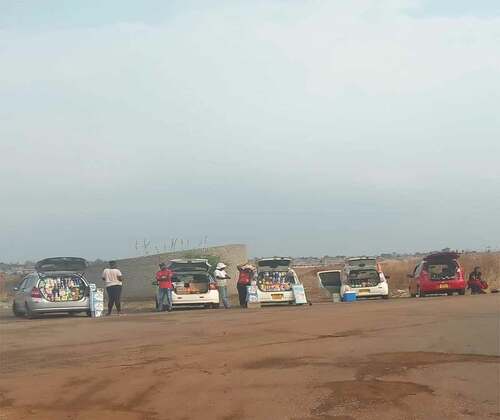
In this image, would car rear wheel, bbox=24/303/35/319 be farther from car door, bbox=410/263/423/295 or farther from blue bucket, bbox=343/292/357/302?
car door, bbox=410/263/423/295

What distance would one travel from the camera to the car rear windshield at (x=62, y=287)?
67.8ft

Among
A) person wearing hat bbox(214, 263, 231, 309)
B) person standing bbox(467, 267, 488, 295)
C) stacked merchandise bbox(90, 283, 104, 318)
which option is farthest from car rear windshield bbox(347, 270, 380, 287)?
stacked merchandise bbox(90, 283, 104, 318)

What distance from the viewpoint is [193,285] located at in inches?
939

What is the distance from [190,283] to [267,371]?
14.8m

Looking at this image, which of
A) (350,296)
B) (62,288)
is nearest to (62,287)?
(62,288)

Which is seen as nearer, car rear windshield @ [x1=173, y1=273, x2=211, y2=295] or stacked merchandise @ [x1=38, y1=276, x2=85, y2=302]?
stacked merchandise @ [x1=38, y1=276, x2=85, y2=302]

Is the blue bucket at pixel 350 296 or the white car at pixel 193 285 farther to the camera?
the blue bucket at pixel 350 296

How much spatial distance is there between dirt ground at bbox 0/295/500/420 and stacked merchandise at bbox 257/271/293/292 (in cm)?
869

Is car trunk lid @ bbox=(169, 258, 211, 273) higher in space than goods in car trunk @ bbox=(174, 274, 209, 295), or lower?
higher

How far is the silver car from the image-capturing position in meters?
20.5

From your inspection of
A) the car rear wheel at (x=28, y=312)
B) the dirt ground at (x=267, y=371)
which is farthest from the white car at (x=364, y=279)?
the car rear wheel at (x=28, y=312)

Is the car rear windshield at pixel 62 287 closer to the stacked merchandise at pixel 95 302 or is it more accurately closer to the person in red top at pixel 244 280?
the stacked merchandise at pixel 95 302

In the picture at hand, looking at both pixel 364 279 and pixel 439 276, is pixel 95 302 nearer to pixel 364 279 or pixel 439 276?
pixel 364 279

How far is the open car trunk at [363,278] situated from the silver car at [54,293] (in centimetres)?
888
